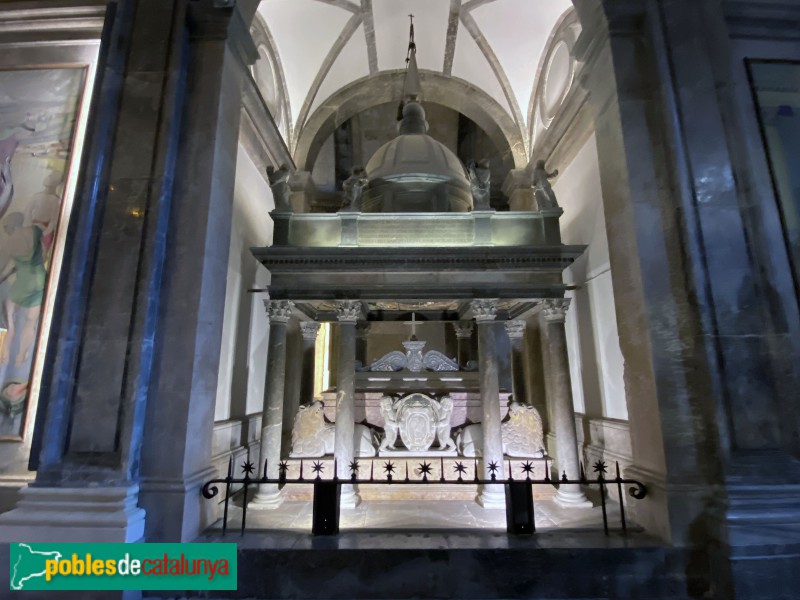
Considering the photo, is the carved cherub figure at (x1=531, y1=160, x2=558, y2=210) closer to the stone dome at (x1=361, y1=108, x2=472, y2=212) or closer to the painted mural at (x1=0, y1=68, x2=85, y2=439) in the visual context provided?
the stone dome at (x1=361, y1=108, x2=472, y2=212)

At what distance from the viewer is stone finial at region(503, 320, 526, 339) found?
672cm

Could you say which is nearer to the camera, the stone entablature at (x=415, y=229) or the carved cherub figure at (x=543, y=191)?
the stone entablature at (x=415, y=229)

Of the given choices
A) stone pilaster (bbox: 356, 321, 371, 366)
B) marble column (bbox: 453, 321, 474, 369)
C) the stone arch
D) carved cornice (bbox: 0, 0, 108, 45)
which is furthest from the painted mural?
marble column (bbox: 453, 321, 474, 369)

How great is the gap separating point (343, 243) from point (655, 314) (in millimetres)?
3873

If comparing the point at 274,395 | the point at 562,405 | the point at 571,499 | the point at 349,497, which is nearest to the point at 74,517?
the point at 349,497

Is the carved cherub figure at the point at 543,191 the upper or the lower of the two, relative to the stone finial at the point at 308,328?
upper

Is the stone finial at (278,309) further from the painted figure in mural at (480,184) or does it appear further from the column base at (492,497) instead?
the column base at (492,497)

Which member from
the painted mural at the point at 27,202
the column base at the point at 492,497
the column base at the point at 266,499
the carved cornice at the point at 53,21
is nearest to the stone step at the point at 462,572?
the column base at the point at 492,497

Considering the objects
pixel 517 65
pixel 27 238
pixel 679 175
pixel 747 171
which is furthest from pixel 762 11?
pixel 27 238

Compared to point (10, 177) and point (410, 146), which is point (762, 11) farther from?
point (10, 177)

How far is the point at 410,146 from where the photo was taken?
7.26 meters

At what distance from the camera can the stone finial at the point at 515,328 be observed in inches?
265

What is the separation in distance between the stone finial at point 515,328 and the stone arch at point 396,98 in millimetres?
3668

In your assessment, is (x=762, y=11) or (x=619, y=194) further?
(x=762, y=11)
